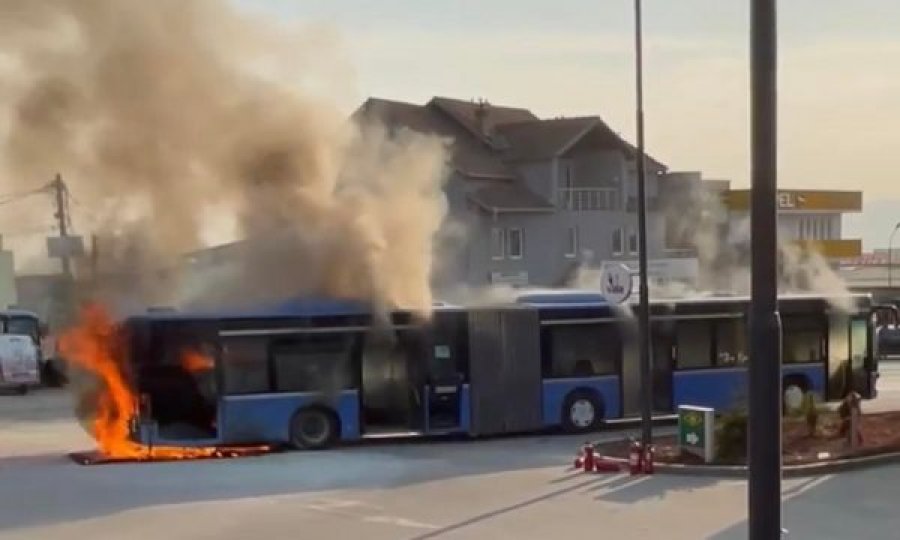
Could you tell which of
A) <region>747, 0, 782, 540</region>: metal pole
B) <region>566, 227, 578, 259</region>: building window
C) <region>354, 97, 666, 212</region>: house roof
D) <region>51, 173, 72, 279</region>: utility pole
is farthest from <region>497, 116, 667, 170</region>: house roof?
<region>747, 0, 782, 540</region>: metal pole

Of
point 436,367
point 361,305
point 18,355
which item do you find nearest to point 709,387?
point 436,367

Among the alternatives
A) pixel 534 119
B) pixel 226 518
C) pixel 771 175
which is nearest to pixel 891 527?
pixel 226 518

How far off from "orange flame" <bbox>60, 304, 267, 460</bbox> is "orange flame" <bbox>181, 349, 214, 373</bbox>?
65mm

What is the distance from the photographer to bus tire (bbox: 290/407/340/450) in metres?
20.7

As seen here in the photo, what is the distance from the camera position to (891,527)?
13.0m

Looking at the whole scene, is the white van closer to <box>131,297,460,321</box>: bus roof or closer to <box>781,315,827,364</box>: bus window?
<box>131,297,460,321</box>: bus roof

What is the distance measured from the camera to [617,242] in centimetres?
5459

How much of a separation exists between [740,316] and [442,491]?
1066cm

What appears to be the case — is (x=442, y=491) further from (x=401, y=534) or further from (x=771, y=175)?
(x=771, y=175)

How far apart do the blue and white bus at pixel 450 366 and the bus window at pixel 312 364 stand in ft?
0.07

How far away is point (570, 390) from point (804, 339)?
5.26 m

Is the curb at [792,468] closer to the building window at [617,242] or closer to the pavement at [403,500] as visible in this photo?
the pavement at [403,500]

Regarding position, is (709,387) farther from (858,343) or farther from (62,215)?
(62,215)

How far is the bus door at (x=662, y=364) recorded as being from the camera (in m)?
23.9
